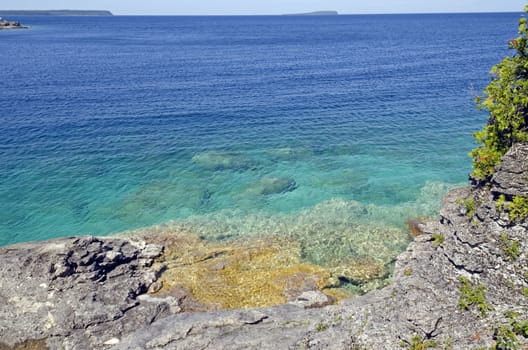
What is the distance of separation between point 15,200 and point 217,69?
7051 centimetres

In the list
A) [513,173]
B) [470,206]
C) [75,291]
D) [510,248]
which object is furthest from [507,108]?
[75,291]

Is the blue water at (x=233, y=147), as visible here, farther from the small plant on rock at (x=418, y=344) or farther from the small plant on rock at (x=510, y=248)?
the small plant on rock at (x=418, y=344)

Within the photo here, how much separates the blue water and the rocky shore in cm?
925

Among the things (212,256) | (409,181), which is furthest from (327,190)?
(212,256)

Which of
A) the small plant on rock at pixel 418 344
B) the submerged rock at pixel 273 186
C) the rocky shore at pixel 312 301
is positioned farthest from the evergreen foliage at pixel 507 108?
the submerged rock at pixel 273 186

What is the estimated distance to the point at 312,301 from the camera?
29.8 m

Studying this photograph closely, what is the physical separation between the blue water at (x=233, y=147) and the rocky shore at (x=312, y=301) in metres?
9.25

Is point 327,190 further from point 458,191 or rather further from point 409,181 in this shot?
point 458,191

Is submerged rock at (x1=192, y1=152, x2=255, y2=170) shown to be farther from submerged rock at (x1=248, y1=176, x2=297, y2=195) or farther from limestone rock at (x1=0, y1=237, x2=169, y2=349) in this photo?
limestone rock at (x1=0, y1=237, x2=169, y2=349)

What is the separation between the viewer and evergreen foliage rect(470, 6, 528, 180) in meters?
22.2

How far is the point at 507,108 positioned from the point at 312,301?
17355 millimetres

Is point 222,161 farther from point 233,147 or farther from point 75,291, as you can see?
point 75,291

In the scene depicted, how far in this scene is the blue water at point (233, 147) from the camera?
4375cm

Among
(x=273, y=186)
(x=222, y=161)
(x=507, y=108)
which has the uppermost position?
(x=507, y=108)
